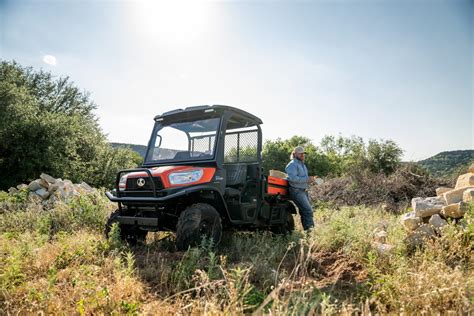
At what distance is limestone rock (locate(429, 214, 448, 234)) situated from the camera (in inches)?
Result: 200

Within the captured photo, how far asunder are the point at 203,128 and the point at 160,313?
3.46 m

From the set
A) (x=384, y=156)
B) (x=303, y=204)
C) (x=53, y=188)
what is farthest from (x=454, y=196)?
(x=384, y=156)

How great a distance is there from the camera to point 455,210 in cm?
527

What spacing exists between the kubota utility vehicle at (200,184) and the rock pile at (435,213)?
2.33m

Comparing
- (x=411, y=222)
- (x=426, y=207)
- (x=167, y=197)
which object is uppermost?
(x=167, y=197)

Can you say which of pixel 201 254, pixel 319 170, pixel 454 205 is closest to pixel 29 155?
pixel 201 254

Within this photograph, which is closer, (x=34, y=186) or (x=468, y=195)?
(x=468, y=195)

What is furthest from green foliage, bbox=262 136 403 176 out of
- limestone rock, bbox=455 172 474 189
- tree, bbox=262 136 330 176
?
limestone rock, bbox=455 172 474 189

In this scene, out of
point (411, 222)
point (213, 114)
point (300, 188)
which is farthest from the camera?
point (300, 188)

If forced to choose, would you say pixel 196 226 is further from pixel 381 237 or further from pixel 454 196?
pixel 454 196

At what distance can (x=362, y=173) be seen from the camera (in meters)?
14.0

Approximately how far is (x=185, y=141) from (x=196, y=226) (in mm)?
1796

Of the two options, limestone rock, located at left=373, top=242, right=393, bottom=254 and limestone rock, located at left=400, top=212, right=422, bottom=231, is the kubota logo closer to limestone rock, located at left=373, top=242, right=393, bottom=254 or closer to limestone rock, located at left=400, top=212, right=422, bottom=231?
limestone rock, located at left=373, top=242, right=393, bottom=254

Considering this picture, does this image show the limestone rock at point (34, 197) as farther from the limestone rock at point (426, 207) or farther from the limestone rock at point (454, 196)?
the limestone rock at point (454, 196)
